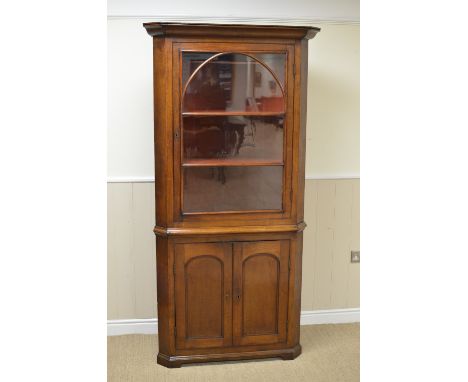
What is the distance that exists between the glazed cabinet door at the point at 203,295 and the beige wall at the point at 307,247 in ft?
1.62

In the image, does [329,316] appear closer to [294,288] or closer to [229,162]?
[294,288]

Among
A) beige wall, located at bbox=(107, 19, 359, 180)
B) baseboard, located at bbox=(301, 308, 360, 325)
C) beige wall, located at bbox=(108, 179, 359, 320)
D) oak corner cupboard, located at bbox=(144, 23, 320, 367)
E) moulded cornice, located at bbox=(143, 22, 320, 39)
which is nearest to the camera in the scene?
moulded cornice, located at bbox=(143, 22, 320, 39)

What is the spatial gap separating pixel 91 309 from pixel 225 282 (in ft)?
8.17

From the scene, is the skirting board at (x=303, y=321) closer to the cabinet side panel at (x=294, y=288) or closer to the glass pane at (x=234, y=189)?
the cabinet side panel at (x=294, y=288)

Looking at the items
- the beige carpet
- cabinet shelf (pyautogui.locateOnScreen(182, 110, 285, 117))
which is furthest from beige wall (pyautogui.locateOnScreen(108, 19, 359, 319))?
cabinet shelf (pyautogui.locateOnScreen(182, 110, 285, 117))

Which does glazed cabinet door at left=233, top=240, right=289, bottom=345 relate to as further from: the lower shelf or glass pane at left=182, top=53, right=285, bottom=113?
glass pane at left=182, top=53, right=285, bottom=113

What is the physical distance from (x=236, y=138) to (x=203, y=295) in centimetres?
87

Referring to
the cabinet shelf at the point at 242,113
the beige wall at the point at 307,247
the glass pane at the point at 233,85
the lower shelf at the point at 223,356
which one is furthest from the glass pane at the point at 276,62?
the lower shelf at the point at 223,356

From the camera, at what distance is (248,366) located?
124 inches

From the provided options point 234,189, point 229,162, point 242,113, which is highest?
point 242,113

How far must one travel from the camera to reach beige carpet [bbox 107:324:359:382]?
3.01 meters

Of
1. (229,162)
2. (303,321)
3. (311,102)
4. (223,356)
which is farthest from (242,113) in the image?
(303,321)

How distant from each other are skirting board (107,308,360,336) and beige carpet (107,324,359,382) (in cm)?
5
